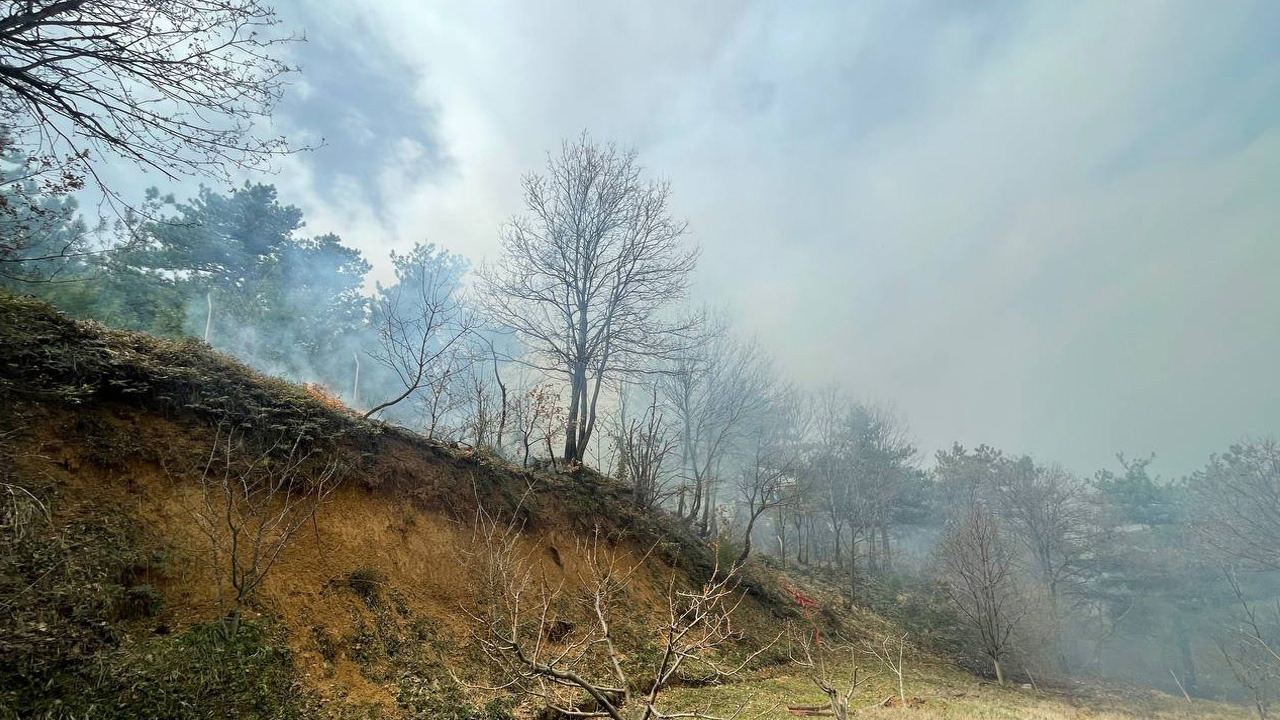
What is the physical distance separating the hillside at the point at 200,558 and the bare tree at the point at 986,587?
8834 mm

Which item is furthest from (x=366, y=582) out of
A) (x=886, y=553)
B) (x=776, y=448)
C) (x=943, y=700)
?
(x=886, y=553)

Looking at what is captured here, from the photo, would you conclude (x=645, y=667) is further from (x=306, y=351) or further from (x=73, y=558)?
(x=306, y=351)

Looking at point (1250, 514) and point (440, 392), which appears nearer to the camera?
point (440, 392)

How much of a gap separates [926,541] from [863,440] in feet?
42.5

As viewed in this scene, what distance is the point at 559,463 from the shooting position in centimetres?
1275

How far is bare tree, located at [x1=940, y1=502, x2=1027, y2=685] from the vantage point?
1672 centimetres

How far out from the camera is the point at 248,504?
5.68 meters

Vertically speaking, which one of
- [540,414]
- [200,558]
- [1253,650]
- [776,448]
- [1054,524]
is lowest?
[1253,650]

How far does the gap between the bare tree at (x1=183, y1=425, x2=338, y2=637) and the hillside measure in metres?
0.13

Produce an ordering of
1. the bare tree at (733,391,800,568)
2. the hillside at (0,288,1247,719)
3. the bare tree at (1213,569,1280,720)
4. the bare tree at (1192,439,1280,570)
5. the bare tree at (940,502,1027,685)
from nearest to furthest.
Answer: the hillside at (0,288,1247,719), the bare tree at (940,502,1027,685), the bare tree at (1213,569,1280,720), the bare tree at (1192,439,1280,570), the bare tree at (733,391,800,568)

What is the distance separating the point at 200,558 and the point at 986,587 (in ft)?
69.4

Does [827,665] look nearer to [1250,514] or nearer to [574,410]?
[574,410]

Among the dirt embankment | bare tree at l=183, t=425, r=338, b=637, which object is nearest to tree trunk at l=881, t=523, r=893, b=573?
the dirt embankment

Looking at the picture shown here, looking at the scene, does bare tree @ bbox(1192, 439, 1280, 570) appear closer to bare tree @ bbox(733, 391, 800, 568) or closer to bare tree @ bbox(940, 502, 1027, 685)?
bare tree @ bbox(940, 502, 1027, 685)
